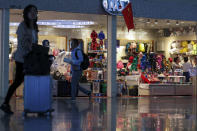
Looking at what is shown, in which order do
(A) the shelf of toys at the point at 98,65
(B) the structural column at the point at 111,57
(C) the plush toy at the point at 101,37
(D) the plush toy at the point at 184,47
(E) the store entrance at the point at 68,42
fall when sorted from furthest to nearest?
(D) the plush toy at the point at 184,47 → (C) the plush toy at the point at 101,37 → (A) the shelf of toys at the point at 98,65 → (E) the store entrance at the point at 68,42 → (B) the structural column at the point at 111,57

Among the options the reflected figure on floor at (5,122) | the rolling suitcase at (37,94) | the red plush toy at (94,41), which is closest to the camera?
the reflected figure on floor at (5,122)

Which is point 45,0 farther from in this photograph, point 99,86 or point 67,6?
point 99,86

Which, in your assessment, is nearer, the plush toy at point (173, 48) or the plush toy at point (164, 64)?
the plush toy at point (164, 64)

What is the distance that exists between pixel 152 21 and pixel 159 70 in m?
2.06

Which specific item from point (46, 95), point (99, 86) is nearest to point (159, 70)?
point (99, 86)

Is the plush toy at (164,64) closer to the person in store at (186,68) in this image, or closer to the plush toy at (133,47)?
the person in store at (186,68)

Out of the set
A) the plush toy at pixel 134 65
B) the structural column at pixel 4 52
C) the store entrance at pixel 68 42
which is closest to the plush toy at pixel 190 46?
the plush toy at pixel 134 65

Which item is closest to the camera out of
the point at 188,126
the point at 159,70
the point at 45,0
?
the point at 188,126

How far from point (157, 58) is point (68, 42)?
11.2ft

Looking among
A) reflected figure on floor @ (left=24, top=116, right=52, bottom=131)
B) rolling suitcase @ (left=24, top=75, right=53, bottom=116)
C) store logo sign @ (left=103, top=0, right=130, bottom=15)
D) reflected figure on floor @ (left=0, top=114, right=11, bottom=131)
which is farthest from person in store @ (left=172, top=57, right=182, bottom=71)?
reflected figure on floor @ (left=0, top=114, right=11, bottom=131)

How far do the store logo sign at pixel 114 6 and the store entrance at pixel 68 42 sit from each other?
43 cm

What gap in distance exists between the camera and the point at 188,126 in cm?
637

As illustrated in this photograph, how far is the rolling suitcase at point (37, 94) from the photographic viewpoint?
7551mm

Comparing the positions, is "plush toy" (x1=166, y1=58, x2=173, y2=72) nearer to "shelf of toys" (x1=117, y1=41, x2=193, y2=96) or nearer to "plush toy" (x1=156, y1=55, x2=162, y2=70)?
Answer: "shelf of toys" (x1=117, y1=41, x2=193, y2=96)
